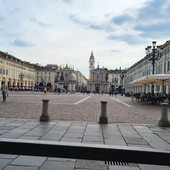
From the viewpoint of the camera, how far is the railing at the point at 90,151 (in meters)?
2.51

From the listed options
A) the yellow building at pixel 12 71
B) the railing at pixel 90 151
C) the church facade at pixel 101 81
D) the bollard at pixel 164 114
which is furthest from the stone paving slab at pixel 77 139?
the church facade at pixel 101 81

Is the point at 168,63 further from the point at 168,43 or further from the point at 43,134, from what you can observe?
the point at 43,134

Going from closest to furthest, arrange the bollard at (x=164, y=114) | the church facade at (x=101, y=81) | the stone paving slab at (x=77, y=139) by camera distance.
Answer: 1. the stone paving slab at (x=77, y=139)
2. the bollard at (x=164, y=114)
3. the church facade at (x=101, y=81)

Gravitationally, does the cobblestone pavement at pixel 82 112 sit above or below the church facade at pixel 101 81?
below

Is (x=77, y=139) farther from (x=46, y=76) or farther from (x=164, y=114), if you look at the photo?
(x=46, y=76)

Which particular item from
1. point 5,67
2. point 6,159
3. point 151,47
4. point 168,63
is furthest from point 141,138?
point 5,67

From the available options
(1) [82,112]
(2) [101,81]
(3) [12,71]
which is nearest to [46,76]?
(2) [101,81]

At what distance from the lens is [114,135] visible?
777 cm

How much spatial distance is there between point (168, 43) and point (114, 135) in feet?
153

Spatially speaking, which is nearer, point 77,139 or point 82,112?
point 77,139

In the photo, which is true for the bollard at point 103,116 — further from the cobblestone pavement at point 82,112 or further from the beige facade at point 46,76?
the beige facade at point 46,76

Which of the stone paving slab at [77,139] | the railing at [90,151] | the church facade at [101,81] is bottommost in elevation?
the stone paving slab at [77,139]

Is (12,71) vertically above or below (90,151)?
above

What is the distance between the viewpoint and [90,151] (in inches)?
102
